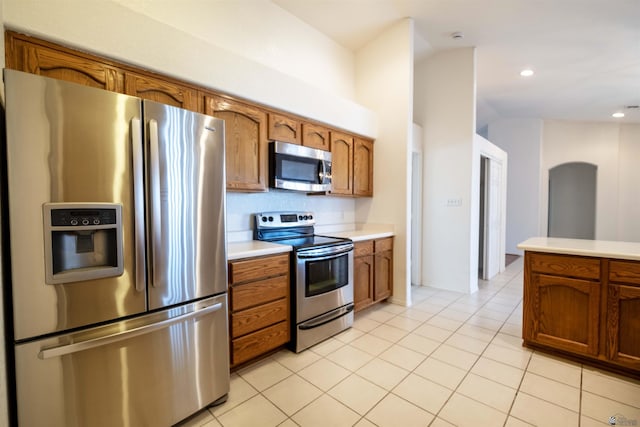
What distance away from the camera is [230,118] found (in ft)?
7.88

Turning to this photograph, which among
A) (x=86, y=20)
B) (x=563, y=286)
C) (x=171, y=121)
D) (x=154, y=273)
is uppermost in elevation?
(x=86, y=20)

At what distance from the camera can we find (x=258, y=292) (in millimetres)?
2188

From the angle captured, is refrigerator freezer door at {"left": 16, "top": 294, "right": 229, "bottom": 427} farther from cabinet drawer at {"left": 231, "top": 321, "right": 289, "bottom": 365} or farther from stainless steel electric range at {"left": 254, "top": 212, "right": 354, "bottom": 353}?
stainless steel electric range at {"left": 254, "top": 212, "right": 354, "bottom": 353}

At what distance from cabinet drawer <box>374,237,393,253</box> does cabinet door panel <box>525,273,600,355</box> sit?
1.46 meters

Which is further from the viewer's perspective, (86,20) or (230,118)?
(230,118)

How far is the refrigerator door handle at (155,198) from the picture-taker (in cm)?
148

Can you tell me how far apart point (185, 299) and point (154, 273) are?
24 cm

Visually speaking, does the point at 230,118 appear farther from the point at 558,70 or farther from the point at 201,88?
the point at 558,70

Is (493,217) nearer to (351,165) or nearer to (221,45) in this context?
(351,165)

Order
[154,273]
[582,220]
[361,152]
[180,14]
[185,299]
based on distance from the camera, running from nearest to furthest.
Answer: [154,273], [185,299], [180,14], [361,152], [582,220]

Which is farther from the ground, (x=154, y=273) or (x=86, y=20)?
(x=86, y=20)

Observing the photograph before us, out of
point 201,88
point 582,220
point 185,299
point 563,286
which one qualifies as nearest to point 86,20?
point 201,88

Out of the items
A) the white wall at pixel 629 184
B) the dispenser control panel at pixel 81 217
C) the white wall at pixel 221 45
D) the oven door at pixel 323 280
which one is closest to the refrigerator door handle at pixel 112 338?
the dispenser control panel at pixel 81 217

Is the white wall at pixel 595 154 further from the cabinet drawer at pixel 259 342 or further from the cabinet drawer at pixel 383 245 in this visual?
the cabinet drawer at pixel 259 342
